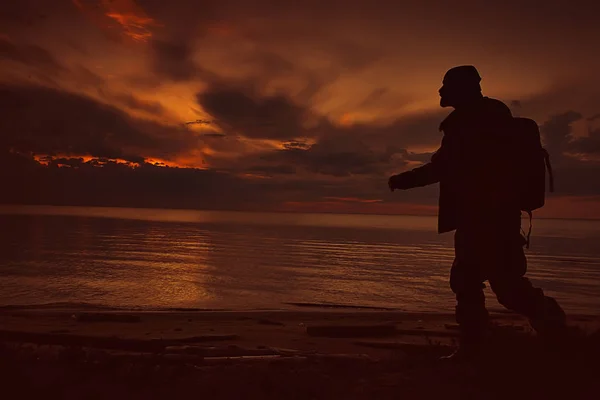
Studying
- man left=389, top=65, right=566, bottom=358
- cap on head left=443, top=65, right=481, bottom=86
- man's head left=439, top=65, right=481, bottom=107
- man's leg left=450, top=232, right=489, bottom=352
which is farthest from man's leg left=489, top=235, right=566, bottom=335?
cap on head left=443, top=65, right=481, bottom=86

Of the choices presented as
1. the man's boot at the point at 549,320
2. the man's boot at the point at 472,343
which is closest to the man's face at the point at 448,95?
the man's boot at the point at 549,320

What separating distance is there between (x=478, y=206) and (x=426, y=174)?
703mm

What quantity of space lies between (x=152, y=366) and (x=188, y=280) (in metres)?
21.5

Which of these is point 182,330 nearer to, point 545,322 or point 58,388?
point 58,388

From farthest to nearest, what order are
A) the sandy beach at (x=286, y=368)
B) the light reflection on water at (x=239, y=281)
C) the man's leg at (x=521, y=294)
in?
the light reflection on water at (x=239, y=281), the man's leg at (x=521, y=294), the sandy beach at (x=286, y=368)

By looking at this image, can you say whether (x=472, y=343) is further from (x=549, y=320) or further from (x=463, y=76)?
(x=463, y=76)

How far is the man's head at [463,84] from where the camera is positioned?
5.69 m

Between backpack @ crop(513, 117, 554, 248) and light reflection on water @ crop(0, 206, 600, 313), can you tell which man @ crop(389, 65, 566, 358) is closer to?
backpack @ crop(513, 117, 554, 248)

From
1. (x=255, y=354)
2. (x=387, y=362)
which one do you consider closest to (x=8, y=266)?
(x=255, y=354)

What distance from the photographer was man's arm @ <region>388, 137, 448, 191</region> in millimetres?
5629

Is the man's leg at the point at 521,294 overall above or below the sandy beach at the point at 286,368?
above

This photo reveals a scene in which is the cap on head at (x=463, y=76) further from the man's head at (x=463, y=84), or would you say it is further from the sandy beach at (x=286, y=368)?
the sandy beach at (x=286, y=368)

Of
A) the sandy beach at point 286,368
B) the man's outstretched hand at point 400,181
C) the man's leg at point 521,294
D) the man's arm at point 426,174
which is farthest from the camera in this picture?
the man's outstretched hand at point 400,181

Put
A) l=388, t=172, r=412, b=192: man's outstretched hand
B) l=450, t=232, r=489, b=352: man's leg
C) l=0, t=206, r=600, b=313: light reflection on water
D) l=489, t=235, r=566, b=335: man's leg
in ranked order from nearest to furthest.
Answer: l=489, t=235, r=566, b=335: man's leg
l=450, t=232, r=489, b=352: man's leg
l=388, t=172, r=412, b=192: man's outstretched hand
l=0, t=206, r=600, b=313: light reflection on water
